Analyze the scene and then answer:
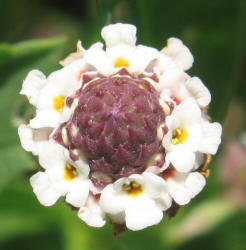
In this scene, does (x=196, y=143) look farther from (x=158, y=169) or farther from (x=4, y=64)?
(x=4, y=64)

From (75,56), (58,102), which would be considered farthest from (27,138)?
(75,56)

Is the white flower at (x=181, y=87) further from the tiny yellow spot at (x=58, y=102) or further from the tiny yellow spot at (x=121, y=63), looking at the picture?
the tiny yellow spot at (x=58, y=102)

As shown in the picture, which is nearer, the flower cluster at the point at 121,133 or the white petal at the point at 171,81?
the flower cluster at the point at 121,133

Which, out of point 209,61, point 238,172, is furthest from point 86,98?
point 238,172

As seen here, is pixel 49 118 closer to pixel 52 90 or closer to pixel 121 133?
pixel 52 90

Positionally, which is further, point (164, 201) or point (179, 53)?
point (179, 53)

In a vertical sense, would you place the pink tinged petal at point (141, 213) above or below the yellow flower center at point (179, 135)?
below

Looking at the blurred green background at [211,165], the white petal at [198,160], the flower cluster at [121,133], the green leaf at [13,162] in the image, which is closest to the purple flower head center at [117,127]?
the flower cluster at [121,133]
